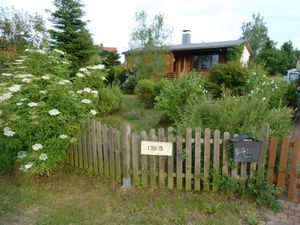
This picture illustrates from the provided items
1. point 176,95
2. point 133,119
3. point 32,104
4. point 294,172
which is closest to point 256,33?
Result: point 133,119

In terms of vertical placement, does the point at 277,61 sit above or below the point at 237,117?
above

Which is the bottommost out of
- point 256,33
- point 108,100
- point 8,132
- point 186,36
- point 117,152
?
point 117,152

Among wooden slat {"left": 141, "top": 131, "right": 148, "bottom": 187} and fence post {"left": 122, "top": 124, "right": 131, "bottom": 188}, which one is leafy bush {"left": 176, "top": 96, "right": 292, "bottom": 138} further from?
fence post {"left": 122, "top": 124, "right": 131, "bottom": 188}

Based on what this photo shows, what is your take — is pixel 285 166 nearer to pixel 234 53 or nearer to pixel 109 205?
pixel 109 205

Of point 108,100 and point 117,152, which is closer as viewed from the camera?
point 117,152

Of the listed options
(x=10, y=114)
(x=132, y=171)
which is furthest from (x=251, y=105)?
(x=10, y=114)

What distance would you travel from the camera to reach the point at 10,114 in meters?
4.16

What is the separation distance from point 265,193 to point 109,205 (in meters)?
2.22

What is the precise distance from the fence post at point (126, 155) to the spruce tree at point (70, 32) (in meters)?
8.76

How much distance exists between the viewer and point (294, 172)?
11.8 ft

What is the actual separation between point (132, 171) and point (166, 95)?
4.07 metres

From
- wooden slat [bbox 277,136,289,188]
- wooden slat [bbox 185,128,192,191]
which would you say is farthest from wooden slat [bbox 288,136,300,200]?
wooden slat [bbox 185,128,192,191]

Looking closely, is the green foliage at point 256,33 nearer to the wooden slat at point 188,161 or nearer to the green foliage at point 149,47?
the green foliage at point 149,47

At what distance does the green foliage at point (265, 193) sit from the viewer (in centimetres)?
343
